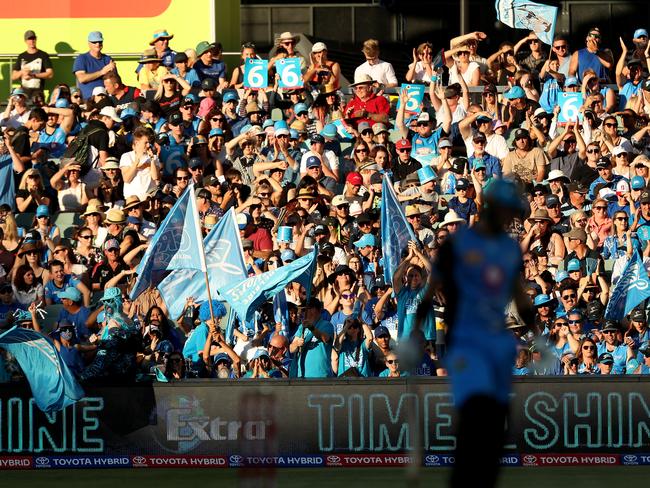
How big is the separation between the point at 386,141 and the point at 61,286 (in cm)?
475

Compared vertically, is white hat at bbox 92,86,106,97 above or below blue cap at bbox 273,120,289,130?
above

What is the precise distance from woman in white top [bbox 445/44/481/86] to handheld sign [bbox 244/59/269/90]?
2696 mm

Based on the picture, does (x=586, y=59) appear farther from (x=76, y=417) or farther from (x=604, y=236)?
(x=76, y=417)

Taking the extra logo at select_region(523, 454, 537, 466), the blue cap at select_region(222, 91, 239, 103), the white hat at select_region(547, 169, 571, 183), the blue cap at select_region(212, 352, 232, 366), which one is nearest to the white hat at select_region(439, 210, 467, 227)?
the white hat at select_region(547, 169, 571, 183)

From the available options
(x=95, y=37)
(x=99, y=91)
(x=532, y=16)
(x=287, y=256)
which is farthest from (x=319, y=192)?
(x=95, y=37)

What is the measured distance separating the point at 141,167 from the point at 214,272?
306 cm

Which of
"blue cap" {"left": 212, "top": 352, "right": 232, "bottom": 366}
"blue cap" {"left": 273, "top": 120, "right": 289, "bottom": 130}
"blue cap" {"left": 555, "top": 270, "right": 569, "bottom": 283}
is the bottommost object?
"blue cap" {"left": 212, "top": 352, "right": 232, "bottom": 366}

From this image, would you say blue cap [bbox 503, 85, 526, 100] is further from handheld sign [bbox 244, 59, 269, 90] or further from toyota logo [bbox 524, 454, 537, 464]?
toyota logo [bbox 524, 454, 537, 464]

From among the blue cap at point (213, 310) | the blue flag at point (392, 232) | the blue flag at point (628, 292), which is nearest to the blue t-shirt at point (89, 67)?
the blue cap at point (213, 310)

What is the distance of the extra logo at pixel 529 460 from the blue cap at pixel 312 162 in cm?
576

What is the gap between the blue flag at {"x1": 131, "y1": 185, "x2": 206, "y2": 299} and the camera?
17.3m

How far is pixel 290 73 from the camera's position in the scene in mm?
21609

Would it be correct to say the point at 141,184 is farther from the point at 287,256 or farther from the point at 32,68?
the point at 32,68

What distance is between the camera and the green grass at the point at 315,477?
14.5 meters
